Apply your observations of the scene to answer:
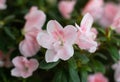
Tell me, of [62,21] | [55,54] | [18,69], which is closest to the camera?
[55,54]

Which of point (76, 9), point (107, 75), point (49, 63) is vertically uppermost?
point (49, 63)

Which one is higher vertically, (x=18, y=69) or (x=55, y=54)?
(x=55, y=54)

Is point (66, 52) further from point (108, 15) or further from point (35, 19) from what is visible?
point (108, 15)

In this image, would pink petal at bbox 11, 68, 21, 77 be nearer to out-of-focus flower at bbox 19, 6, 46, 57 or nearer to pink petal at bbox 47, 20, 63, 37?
out-of-focus flower at bbox 19, 6, 46, 57

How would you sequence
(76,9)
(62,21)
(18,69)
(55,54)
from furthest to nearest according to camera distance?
(76,9) → (62,21) → (18,69) → (55,54)

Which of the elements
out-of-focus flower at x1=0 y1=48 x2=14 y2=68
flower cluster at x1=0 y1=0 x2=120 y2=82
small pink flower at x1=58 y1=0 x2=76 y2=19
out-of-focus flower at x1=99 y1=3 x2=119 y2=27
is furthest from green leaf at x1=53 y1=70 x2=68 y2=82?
out-of-focus flower at x1=99 y1=3 x2=119 y2=27

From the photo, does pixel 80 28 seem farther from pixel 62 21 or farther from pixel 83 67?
pixel 62 21

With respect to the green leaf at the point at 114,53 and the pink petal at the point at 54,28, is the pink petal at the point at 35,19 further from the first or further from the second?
the green leaf at the point at 114,53

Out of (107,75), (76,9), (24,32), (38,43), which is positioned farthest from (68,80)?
(76,9)

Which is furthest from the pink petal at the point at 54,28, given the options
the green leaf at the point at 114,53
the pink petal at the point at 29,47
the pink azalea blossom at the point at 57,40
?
the green leaf at the point at 114,53
